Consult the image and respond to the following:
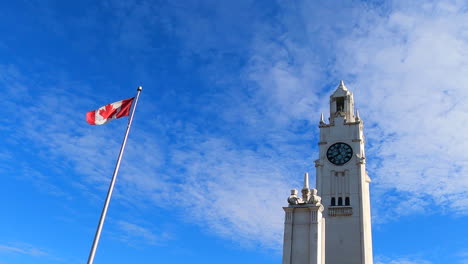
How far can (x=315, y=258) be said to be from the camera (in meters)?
29.6

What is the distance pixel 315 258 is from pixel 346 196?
3391cm

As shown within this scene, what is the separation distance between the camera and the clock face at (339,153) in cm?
6515

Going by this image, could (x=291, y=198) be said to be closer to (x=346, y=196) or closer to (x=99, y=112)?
(x=99, y=112)

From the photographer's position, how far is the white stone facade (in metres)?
57.0

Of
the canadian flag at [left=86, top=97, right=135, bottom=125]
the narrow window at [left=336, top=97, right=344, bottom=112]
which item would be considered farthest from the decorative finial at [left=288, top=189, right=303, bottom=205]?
the narrow window at [left=336, top=97, right=344, bottom=112]

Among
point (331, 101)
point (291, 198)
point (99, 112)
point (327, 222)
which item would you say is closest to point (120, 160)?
point (99, 112)

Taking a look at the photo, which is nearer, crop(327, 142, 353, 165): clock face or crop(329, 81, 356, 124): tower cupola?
crop(327, 142, 353, 165): clock face

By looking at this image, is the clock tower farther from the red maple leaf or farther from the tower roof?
the red maple leaf

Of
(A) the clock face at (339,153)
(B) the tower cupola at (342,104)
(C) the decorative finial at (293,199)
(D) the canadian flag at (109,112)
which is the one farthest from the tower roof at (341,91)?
A: (D) the canadian flag at (109,112)

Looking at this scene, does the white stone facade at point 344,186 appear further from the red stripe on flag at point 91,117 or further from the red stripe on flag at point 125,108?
the red stripe on flag at point 91,117

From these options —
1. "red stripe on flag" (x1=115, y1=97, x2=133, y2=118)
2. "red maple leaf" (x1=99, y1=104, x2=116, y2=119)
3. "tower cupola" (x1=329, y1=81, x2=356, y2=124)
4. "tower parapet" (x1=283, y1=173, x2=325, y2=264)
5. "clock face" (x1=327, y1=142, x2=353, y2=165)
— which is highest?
"tower cupola" (x1=329, y1=81, x2=356, y2=124)

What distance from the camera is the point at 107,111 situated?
27.8 meters

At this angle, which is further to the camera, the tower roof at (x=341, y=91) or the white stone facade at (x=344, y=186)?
the tower roof at (x=341, y=91)

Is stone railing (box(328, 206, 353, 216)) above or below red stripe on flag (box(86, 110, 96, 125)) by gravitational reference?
above
